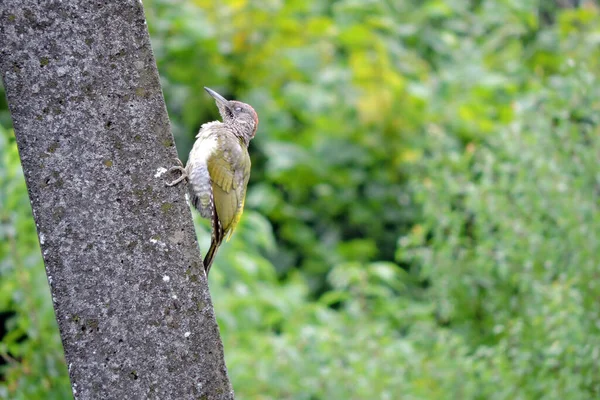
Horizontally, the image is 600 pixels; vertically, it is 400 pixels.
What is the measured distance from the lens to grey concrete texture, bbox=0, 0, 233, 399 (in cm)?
201

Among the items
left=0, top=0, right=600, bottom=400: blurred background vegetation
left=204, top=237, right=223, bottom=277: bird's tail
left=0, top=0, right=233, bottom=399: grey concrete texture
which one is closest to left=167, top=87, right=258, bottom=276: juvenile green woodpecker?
left=204, top=237, right=223, bottom=277: bird's tail

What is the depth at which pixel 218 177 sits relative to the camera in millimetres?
3492

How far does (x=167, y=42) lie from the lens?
25.4ft

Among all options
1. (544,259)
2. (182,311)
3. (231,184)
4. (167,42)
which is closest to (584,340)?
(544,259)

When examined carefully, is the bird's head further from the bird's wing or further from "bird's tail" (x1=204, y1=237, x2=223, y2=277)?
"bird's tail" (x1=204, y1=237, x2=223, y2=277)

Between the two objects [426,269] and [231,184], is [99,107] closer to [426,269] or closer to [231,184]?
[231,184]

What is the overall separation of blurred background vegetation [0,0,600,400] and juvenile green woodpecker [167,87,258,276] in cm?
93

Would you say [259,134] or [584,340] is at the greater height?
[584,340]

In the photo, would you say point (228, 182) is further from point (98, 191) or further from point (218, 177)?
point (98, 191)

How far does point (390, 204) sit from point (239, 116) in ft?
12.2

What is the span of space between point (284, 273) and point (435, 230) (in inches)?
86.9

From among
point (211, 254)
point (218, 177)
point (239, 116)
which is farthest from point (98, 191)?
point (239, 116)

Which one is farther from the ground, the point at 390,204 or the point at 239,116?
the point at 239,116

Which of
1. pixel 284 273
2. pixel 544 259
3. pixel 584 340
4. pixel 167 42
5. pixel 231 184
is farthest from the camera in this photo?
pixel 167 42
